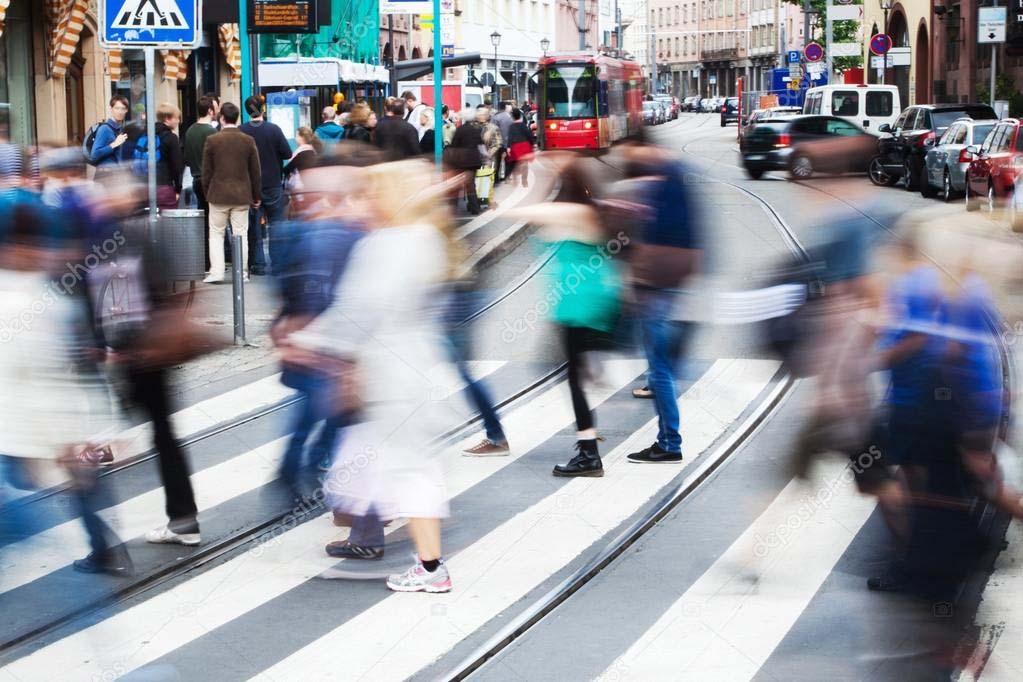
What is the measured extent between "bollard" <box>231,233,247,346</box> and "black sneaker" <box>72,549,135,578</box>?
507 centimetres

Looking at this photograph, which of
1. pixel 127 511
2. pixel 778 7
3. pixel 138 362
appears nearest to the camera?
pixel 138 362

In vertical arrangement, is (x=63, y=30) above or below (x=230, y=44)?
below

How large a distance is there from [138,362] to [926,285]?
336cm

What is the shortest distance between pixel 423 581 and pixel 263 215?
1136 cm

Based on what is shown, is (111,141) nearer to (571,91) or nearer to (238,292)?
(238,292)

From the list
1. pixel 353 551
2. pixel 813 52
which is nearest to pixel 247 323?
pixel 353 551

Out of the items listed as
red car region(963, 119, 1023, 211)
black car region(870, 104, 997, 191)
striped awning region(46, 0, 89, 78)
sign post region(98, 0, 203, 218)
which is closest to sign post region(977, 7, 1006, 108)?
black car region(870, 104, 997, 191)

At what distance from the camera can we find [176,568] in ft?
22.4

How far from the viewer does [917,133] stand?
99.3ft

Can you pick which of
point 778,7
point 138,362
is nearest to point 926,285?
point 138,362

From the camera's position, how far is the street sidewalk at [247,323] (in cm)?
1105

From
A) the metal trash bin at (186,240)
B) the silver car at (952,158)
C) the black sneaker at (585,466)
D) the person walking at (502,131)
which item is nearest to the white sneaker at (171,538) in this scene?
the black sneaker at (585,466)

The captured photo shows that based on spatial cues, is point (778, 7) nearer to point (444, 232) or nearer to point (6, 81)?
point (6, 81)

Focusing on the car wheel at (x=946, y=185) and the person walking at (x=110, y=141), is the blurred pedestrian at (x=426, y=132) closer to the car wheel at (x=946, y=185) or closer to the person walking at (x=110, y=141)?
the person walking at (x=110, y=141)
